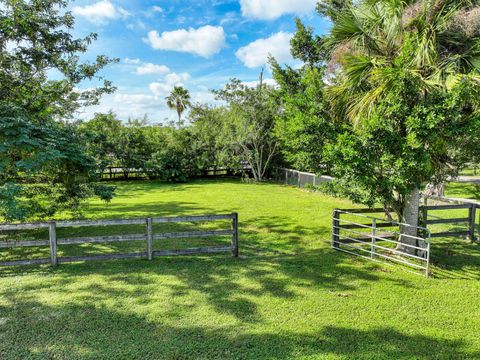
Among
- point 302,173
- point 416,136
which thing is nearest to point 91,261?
point 416,136

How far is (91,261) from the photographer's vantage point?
227 inches

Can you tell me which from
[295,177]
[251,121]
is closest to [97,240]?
[295,177]

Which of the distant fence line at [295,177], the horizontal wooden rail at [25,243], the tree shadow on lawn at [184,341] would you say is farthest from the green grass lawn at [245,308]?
the distant fence line at [295,177]

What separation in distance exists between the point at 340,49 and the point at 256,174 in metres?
15.0

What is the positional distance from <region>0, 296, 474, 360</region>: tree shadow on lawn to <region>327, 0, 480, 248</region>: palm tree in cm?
341

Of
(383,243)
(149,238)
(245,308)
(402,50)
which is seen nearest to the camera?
(245,308)

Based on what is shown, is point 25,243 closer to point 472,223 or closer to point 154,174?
point 472,223

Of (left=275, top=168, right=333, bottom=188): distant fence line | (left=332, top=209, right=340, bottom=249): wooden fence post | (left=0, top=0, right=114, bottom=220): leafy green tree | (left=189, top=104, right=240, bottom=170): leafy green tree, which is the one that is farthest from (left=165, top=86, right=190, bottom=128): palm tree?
(left=332, top=209, right=340, bottom=249): wooden fence post

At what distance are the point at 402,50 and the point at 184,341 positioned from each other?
17.3ft

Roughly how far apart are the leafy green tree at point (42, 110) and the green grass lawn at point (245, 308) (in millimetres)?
1517

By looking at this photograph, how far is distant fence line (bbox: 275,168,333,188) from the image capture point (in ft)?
53.5

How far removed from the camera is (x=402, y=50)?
4.90 metres

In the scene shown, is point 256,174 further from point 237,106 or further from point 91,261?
point 91,261

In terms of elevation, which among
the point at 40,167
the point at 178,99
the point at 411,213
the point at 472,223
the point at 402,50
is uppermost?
the point at 178,99
